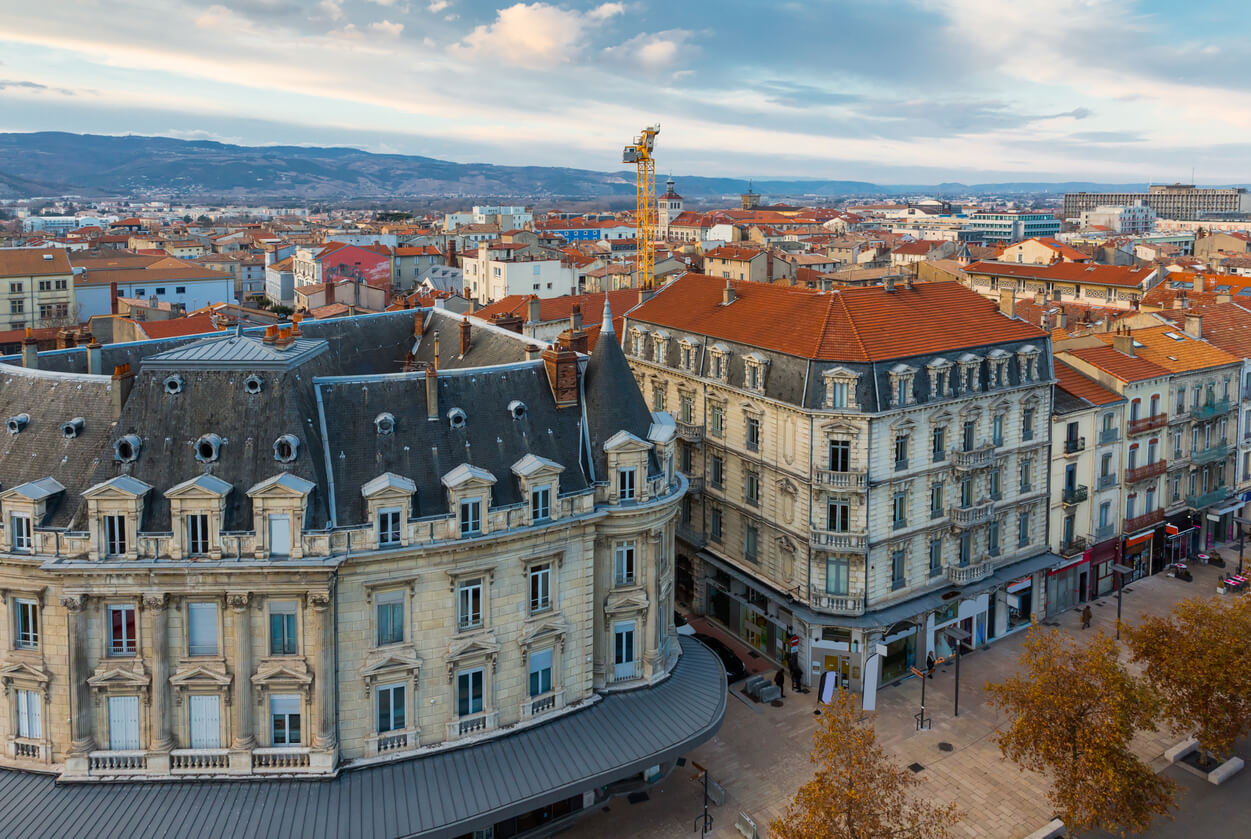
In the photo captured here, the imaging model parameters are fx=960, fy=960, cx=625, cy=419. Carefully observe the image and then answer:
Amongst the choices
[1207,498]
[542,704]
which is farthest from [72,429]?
[1207,498]

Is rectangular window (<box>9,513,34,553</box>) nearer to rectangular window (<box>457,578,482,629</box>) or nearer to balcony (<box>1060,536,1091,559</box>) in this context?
rectangular window (<box>457,578,482,629</box>)

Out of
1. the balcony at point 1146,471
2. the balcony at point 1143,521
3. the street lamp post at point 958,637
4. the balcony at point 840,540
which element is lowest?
the street lamp post at point 958,637

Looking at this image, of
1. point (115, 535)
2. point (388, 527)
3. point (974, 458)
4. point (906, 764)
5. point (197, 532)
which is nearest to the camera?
point (115, 535)

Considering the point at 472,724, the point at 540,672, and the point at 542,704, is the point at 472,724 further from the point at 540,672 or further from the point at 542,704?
the point at 540,672

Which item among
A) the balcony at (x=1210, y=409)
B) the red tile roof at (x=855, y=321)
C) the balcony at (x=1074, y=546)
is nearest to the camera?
the red tile roof at (x=855, y=321)

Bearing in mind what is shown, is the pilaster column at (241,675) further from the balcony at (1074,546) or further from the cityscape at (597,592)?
the balcony at (1074,546)

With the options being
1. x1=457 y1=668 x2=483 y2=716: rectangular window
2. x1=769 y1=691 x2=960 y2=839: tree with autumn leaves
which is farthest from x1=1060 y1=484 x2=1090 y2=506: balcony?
x1=457 y1=668 x2=483 y2=716: rectangular window

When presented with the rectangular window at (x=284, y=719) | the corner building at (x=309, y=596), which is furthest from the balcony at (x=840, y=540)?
the rectangular window at (x=284, y=719)
